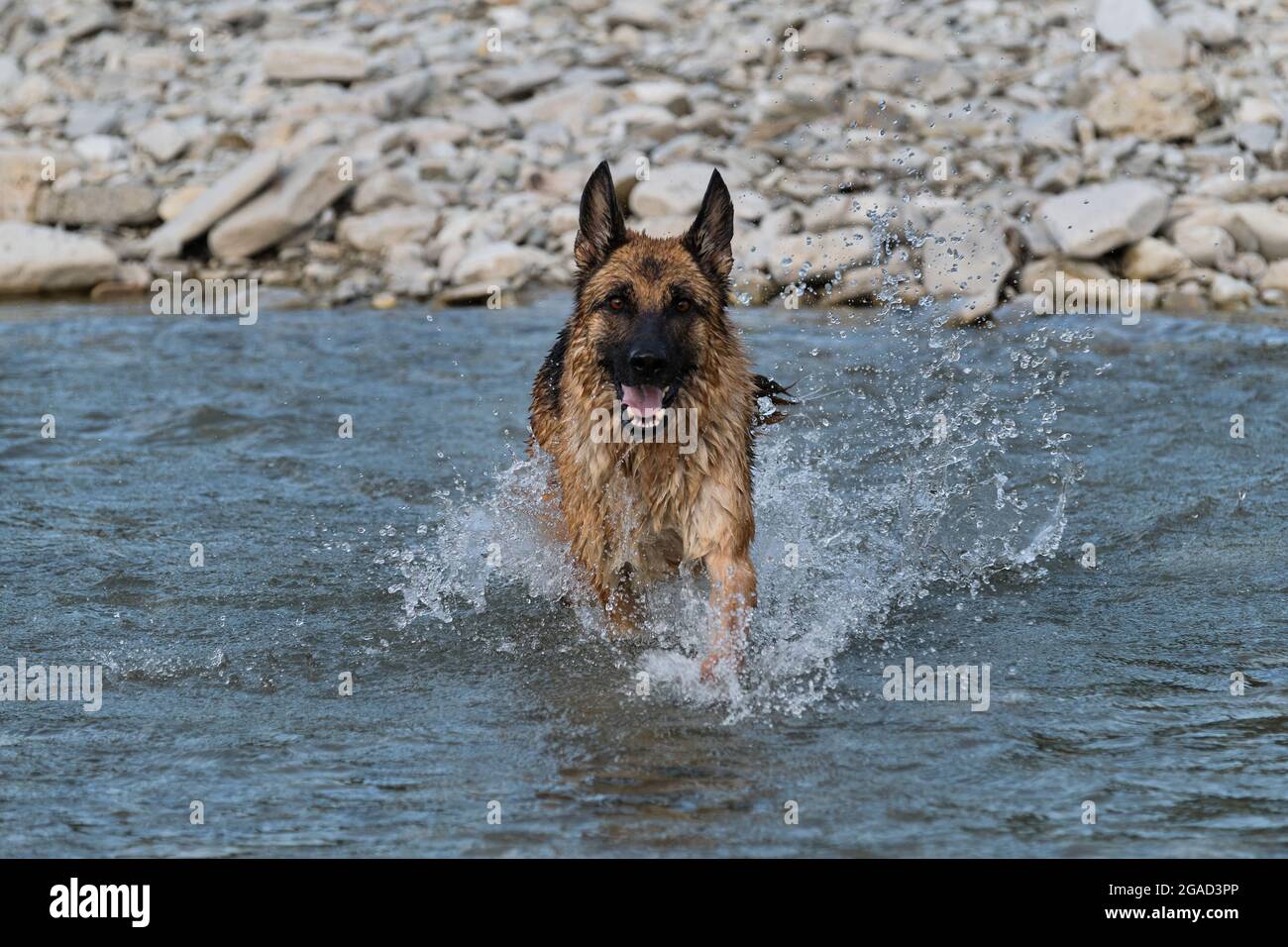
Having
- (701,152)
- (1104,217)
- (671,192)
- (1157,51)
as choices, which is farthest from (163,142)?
(1157,51)

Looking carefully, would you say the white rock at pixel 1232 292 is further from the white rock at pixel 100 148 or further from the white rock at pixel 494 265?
the white rock at pixel 100 148

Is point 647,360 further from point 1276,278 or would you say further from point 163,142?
point 163,142

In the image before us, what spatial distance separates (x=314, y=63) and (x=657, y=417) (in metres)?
14.3

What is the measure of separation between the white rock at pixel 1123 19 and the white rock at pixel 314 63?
8.79 m

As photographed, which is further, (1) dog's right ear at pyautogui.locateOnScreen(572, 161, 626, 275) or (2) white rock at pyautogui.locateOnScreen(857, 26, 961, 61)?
(2) white rock at pyautogui.locateOnScreen(857, 26, 961, 61)

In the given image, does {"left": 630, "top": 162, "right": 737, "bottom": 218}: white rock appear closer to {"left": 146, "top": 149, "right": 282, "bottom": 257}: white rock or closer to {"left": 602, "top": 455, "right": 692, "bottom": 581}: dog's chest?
{"left": 146, "top": 149, "right": 282, "bottom": 257}: white rock

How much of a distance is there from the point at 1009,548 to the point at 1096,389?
357cm

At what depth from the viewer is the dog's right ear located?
279 inches

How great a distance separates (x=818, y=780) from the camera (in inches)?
232

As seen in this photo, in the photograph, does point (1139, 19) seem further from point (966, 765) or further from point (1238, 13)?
point (966, 765)

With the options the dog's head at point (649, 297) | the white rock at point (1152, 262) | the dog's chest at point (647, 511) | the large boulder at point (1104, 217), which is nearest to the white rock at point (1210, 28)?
the large boulder at point (1104, 217)

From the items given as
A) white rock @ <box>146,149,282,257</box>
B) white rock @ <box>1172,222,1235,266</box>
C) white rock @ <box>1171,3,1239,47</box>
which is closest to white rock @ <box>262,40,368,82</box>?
white rock @ <box>146,149,282,257</box>

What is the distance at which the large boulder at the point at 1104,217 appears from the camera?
47.0ft
